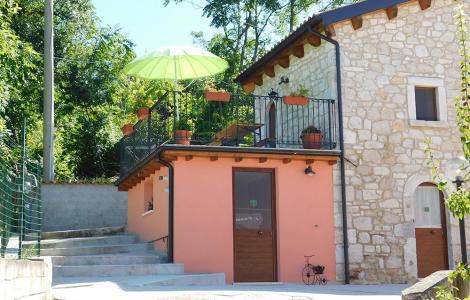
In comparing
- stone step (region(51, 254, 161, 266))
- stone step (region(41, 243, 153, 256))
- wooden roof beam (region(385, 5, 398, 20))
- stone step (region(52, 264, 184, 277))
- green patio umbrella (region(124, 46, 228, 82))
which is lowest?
stone step (region(52, 264, 184, 277))

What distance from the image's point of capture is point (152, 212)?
1390 cm

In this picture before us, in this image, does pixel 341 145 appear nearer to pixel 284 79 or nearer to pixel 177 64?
pixel 284 79

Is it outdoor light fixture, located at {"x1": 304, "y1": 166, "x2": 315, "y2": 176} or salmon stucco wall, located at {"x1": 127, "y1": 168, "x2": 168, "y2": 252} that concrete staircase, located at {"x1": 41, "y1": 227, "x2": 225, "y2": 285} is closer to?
salmon stucco wall, located at {"x1": 127, "y1": 168, "x2": 168, "y2": 252}

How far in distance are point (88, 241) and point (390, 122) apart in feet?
22.5

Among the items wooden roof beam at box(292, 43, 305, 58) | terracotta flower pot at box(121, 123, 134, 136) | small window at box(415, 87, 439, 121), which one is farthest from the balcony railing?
small window at box(415, 87, 439, 121)

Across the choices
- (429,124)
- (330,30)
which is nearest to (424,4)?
(330,30)

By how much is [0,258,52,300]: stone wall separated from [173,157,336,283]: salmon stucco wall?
3610 millimetres

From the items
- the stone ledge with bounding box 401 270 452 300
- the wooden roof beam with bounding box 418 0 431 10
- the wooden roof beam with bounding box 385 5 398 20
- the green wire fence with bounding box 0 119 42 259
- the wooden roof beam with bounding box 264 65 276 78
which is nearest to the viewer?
the stone ledge with bounding box 401 270 452 300

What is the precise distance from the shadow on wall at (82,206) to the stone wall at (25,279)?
27.3 feet

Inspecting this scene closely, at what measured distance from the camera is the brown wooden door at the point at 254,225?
1245cm

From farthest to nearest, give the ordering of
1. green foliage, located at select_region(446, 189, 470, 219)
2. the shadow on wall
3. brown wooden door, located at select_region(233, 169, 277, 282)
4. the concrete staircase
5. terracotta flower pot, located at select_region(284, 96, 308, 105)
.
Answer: the shadow on wall → terracotta flower pot, located at select_region(284, 96, 308, 105) → brown wooden door, located at select_region(233, 169, 277, 282) → the concrete staircase → green foliage, located at select_region(446, 189, 470, 219)

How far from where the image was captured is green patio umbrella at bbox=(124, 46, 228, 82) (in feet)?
44.8

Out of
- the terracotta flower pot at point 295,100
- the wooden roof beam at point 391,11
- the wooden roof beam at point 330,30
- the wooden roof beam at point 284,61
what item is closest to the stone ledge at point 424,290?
the terracotta flower pot at point 295,100

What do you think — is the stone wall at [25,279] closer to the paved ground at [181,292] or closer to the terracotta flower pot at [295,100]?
the paved ground at [181,292]
